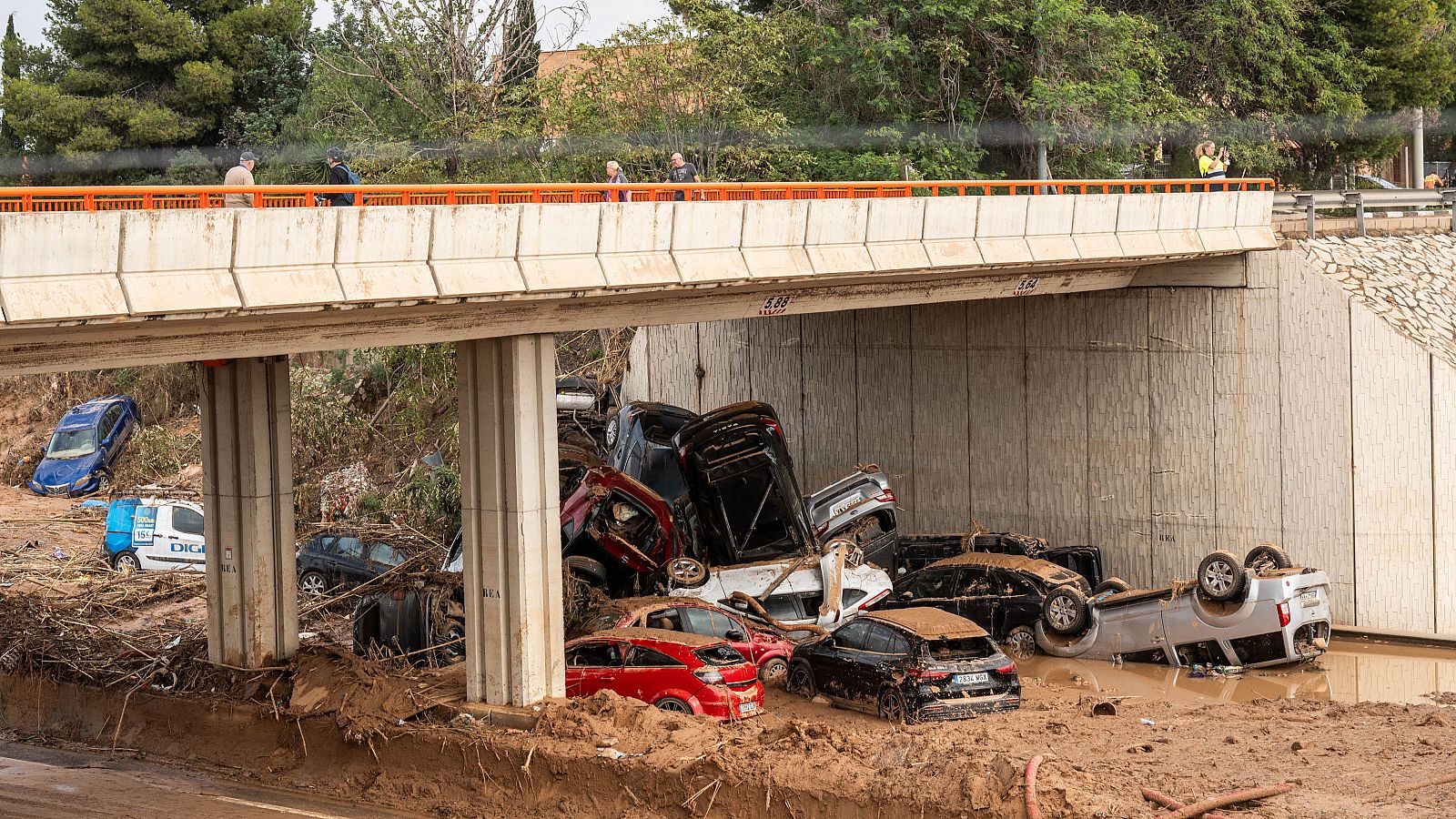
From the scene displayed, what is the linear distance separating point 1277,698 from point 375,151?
81.1ft

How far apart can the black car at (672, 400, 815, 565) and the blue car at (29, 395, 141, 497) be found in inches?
662

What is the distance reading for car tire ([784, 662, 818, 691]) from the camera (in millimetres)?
16188

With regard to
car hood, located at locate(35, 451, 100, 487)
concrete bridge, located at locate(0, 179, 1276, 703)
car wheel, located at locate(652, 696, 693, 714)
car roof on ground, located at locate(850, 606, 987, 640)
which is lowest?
Result: car wheel, located at locate(652, 696, 693, 714)

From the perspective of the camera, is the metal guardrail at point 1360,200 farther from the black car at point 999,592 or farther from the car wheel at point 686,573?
the car wheel at point 686,573

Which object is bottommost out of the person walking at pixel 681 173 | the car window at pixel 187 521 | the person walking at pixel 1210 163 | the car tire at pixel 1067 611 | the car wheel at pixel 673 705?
the car wheel at pixel 673 705

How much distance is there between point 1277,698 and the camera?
53.2 feet

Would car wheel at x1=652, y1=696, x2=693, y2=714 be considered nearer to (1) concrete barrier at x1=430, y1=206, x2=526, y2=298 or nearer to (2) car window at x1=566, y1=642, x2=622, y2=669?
(2) car window at x1=566, y1=642, x2=622, y2=669

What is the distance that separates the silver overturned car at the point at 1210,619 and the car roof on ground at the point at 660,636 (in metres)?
5.21

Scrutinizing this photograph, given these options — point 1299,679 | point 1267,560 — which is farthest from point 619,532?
point 1299,679

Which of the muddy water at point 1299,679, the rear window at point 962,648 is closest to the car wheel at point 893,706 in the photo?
the rear window at point 962,648

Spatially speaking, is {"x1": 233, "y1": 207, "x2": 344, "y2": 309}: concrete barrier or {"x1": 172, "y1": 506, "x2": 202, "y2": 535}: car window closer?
{"x1": 233, "y1": 207, "x2": 344, "y2": 309}: concrete barrier

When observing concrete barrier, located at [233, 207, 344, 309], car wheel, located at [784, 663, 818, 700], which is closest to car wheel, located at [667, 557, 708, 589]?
car wheel, located at [784, 663, 818, 700]

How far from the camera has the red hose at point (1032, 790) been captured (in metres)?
11.1

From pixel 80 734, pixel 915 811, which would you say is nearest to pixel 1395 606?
pixel 915 811
